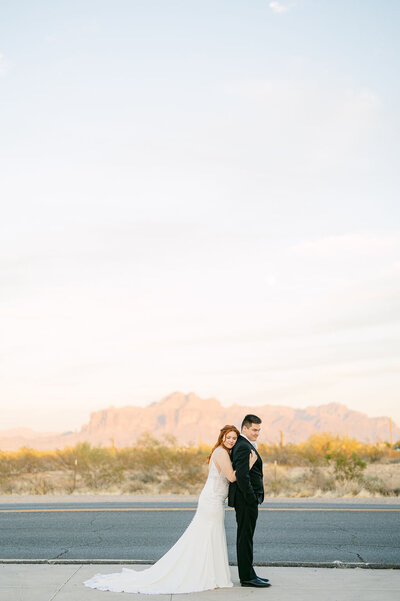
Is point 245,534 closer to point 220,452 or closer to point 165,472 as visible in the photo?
point 220,452

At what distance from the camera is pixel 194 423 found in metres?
175

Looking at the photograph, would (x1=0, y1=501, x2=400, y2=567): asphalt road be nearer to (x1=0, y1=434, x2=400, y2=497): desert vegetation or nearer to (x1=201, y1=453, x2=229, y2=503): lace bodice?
(x1=201, y1=453, x2=229, y2=503): lace bodice

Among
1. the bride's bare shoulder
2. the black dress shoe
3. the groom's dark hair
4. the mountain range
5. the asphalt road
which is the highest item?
the mountain range

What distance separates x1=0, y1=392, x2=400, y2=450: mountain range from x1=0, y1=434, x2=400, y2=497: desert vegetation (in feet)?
416

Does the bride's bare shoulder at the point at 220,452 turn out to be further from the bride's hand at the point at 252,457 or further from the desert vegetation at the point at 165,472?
the desert vegetation at the point at 165,472

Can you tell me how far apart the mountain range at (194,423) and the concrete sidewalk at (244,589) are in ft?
514

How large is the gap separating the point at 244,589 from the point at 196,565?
0.60 meters

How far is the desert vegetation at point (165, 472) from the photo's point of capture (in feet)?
80.3

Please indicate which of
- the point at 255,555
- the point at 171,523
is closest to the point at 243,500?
the point at 255,555

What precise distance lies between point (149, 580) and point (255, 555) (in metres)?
3.11

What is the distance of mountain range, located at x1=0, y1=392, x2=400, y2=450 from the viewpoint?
17000 cm

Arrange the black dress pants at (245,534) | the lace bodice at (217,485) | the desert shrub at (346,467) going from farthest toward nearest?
1. the desert shrub at (346,467)
2. the lace bodice at (217,485)
3. the black dress pants at (245,534)

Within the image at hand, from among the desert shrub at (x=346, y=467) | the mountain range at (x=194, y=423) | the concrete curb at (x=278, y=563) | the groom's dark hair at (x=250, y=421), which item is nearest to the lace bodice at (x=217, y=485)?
the groom's dark hair at (x=250, y=421)

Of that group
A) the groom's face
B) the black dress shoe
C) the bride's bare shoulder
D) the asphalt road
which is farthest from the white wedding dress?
the asphalt road
